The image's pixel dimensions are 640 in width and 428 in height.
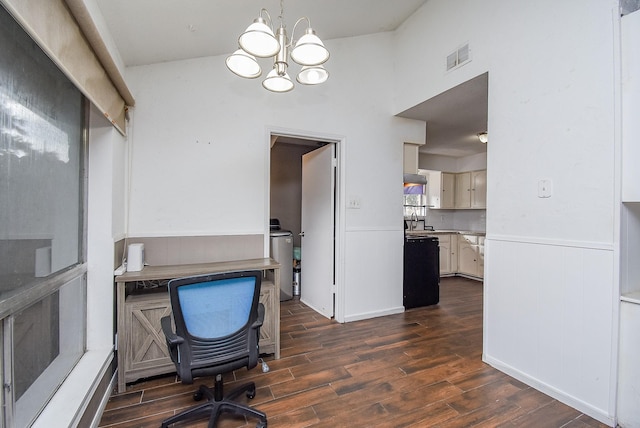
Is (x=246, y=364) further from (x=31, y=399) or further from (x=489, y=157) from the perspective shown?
(x=489, y=157)

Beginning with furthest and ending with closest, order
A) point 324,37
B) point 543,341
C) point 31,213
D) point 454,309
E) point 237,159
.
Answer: point 454,309 < point 324,37 < point 237,159 < point 543,341 < point 31,213

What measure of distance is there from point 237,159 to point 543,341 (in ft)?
9.54

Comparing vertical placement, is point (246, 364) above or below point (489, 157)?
below

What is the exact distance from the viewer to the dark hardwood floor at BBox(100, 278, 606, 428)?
1786 mm

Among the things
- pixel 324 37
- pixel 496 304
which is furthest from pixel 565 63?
pixel 324 37

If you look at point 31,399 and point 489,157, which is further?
point 489,157

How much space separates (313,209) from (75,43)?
9.53 ft

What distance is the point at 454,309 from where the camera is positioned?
3.86 meters

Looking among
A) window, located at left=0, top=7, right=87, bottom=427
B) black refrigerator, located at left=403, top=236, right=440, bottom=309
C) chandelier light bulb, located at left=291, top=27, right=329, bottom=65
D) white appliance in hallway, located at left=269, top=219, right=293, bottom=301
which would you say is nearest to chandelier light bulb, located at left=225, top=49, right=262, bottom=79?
chandelier light bulb, located at left=291, top=27, right=329, bottom=65

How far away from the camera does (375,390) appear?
81.7 inches

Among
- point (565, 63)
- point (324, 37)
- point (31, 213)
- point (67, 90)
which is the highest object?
point (324, 37)

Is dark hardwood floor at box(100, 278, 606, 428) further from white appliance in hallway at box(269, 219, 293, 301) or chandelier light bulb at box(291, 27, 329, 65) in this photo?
chandelier light bulb at box(291, 27, 329, 65)

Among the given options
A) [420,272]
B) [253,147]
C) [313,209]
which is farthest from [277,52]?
[420,272]

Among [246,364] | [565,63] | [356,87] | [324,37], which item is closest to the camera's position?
[246,364]
